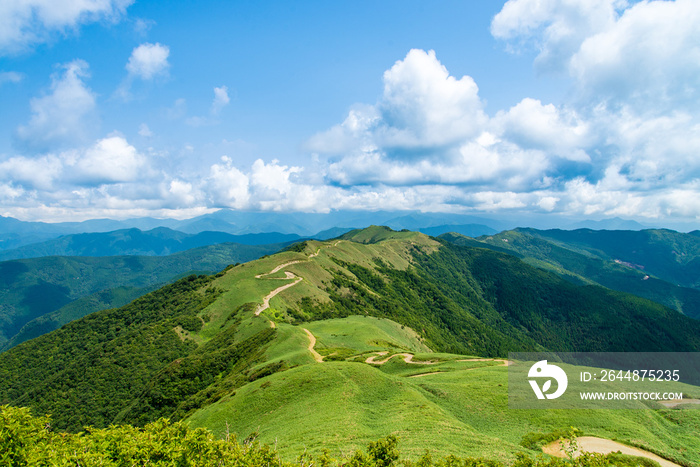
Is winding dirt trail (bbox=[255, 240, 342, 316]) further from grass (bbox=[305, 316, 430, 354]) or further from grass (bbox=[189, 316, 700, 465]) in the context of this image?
grass (bbox=[189, 316, 700, 465])

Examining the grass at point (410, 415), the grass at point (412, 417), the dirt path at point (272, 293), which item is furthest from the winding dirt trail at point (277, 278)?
the grass at point (412, 417)

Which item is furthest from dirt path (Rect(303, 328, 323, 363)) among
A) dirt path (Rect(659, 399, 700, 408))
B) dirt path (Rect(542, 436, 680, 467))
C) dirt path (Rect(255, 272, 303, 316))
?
dirt path (Rect(659, 399, 700, 408))

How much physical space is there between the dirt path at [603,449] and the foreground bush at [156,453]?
546cm

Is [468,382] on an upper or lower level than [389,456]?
lower

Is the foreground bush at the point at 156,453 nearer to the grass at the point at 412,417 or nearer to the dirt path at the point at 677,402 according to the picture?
the grass at the point at 412,417

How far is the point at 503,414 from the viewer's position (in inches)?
1594

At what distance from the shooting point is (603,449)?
1214 inches

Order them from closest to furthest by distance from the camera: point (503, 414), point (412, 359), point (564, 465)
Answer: point (564, 465) < point (503, 414) < point (412, 359)

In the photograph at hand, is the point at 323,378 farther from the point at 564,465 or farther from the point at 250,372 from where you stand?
the point at 564,465

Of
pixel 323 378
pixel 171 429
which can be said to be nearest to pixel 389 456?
pixel 171 429

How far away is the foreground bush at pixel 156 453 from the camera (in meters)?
21.1

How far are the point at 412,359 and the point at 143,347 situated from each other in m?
96.1

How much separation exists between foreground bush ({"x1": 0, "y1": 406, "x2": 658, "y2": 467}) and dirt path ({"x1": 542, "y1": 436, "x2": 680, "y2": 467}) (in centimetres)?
546

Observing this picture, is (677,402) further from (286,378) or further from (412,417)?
(286,378)
